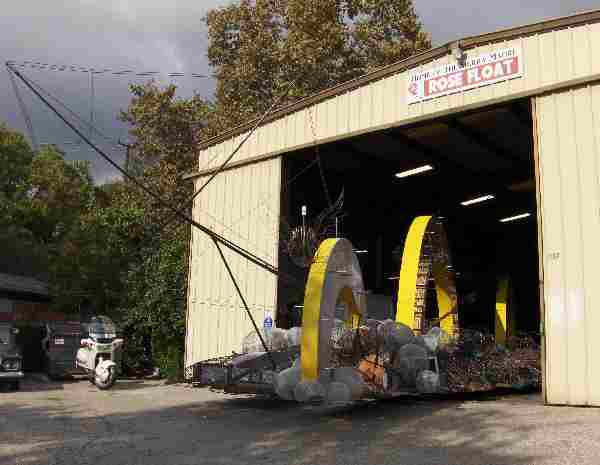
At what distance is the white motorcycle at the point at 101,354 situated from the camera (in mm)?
14000

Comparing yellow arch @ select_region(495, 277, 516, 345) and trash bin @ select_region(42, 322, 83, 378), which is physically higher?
yellow arch @ select_region(495, 277, 516, 345)

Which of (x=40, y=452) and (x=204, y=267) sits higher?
(x=204, y=267)

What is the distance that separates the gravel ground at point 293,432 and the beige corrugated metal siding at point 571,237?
0.65m

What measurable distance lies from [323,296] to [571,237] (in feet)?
15.2

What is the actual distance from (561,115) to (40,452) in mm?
9567

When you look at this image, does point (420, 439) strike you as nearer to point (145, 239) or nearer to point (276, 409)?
point (276, 409)

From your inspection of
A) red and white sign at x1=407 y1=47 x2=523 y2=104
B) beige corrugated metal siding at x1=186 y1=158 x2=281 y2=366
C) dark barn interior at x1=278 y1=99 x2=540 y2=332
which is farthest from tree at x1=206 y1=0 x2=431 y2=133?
red and white sign at x1=407 y1=47 x2=523 y2=104

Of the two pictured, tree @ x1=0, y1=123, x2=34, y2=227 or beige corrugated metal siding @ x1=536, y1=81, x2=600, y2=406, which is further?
tree @ x1=0, y1=123, x2=34, y2=227

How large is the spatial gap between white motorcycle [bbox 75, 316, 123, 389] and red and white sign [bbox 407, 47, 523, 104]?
851 cm

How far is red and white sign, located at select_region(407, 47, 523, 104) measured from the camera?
1154 cm

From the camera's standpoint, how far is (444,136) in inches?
642

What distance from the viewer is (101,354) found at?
47.2ft

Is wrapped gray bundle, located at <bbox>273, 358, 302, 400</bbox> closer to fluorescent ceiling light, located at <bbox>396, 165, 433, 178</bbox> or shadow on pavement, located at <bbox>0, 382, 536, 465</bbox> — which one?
shadow on pavement, located at <bbox>0, 382, 536, 465</bbox>

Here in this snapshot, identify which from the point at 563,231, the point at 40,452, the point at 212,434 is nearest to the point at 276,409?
the point at 212,434
